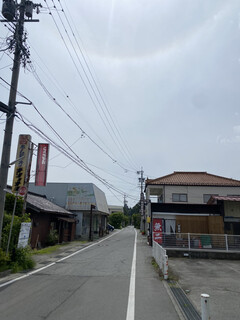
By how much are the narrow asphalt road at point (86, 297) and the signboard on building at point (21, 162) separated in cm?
397

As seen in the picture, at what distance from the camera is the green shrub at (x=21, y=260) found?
9.51 m

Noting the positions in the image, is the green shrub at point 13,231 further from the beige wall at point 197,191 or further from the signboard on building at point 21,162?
the beige wall at point 197,191

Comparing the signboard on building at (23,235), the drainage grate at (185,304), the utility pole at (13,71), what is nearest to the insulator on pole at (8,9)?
the utility pole at (13,71)

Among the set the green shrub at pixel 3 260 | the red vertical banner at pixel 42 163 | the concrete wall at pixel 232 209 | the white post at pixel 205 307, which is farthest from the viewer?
the concrete wall at pixel 232 209

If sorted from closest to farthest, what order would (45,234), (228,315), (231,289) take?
(228,315) < (231,289) < (45,234)

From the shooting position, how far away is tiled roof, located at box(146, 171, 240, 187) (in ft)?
88.2

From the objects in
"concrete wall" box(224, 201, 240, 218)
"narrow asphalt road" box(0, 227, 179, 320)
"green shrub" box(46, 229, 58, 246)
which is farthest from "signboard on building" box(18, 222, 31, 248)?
"concrete wall" box(224, 201, 240, 218)

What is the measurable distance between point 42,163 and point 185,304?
10.3m

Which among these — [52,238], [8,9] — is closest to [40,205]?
[52,238]

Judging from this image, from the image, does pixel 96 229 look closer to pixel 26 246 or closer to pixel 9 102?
pixel 26 246

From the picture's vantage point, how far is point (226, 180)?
1125 inches

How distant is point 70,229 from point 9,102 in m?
18.1

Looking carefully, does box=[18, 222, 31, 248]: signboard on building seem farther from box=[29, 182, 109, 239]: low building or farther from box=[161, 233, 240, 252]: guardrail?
box=[29, 182, 109, 239]: low building

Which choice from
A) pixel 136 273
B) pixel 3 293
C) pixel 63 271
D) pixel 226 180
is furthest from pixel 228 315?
pixel 226 180
